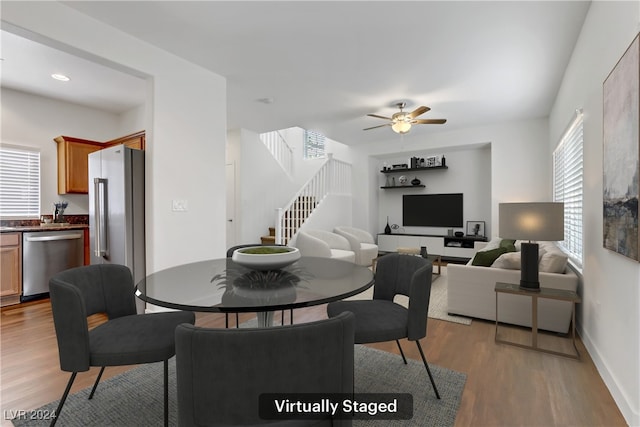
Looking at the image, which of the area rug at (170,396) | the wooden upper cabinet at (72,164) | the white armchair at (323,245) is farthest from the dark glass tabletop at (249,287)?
the wooden upper cabinet at (72,164)

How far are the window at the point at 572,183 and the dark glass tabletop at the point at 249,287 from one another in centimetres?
253

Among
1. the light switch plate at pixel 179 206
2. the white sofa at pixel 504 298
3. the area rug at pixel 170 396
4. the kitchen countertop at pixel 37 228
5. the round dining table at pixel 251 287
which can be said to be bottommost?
the area rug at pixel 170 396

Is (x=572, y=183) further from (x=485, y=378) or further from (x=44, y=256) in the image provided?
(x=44, y=256)

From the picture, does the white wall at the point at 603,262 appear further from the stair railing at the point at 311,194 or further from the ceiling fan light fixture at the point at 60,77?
the ceiling fan light fixture at the point at 60,77


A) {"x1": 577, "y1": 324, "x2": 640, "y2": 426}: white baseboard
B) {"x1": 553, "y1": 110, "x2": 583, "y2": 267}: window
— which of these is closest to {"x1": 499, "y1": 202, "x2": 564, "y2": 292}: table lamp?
{"x1": 577, "y1": 324, "x2": 640, "y2": 426}: white baseboard

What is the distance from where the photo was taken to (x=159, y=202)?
297cm

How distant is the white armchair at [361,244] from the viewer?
5773 mm

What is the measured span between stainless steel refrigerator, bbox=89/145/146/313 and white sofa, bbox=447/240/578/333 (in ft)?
10.3

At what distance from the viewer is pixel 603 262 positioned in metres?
2.06

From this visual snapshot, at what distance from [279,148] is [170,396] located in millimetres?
5771

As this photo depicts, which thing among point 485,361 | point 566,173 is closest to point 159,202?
point 485,361

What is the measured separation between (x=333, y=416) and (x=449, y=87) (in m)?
3.99

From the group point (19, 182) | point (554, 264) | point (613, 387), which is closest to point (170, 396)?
point (613, 387)

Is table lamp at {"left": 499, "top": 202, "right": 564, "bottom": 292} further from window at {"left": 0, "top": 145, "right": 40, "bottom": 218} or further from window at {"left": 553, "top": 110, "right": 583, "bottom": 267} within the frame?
window at {"left": 0, "top": 145, "right": 40, "bottom": 218}
